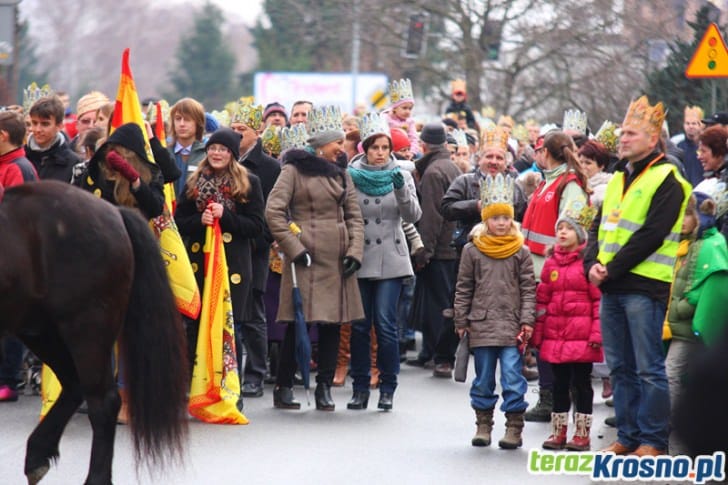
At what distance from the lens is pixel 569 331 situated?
9.33 meters

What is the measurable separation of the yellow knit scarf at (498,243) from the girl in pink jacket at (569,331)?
272mm

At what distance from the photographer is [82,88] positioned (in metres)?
70.3

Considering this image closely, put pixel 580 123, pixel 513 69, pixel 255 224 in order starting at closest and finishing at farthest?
pixel 255 224, pixel 580 123, pixel 513 69

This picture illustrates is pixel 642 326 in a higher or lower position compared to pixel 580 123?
lower

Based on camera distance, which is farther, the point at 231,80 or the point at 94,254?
the point at 231,80

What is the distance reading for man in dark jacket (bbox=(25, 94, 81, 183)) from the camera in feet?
36.3

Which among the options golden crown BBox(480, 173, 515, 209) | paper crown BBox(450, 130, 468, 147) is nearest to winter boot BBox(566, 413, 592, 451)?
golden crown BBox(480, 173, 515, 209)

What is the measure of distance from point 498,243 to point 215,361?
2.15 meters

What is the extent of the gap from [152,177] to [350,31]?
84.0 ft

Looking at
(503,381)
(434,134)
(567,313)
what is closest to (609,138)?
(434,134)

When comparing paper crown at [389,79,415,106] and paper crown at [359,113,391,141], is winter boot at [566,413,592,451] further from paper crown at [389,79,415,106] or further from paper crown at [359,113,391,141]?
paper crown at [389,79,415,106]

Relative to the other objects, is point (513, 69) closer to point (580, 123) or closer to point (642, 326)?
point (580, 123)

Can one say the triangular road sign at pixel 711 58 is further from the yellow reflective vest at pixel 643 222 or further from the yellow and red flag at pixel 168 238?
the yellow and red flag at pixel 168 238

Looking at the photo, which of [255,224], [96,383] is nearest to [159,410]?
[96,383]
